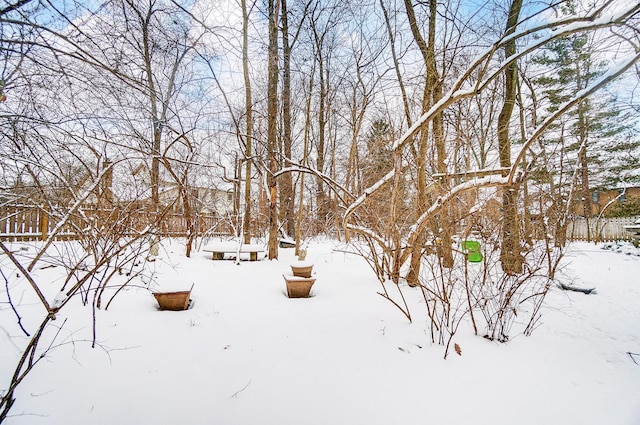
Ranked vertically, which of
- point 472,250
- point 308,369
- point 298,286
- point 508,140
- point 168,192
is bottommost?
point 308,369

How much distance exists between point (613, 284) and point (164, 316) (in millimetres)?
7197

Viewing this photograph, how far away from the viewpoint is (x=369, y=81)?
642 centimetres

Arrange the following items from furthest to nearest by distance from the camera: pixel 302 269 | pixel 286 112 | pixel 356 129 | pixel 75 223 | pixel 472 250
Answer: pixel 286 112, pixel 356 129, pixel 302 269, pixel 472 250, pixel 75 223

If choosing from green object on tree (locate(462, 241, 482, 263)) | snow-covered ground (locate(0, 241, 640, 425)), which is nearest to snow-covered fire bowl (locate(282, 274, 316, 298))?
snow-covered ground (locate(0, 241, 640, 425))

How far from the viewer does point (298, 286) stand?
3.61 meters

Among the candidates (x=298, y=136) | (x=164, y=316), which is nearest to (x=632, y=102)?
(x=164, y=316)

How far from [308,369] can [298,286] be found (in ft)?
5.13

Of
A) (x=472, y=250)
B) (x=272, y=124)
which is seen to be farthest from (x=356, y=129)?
(x=472, y=250)

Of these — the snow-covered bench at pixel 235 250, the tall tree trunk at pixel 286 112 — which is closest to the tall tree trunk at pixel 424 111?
the snow-covered bench at pixel 235 250

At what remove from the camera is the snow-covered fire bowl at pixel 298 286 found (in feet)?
11.8

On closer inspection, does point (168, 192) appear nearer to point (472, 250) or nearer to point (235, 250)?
point (235, 250)

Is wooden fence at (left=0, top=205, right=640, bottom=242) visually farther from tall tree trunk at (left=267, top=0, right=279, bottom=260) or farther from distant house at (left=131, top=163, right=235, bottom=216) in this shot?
tall tree trunk at (left=267, top=0, right=279, bottom=260)

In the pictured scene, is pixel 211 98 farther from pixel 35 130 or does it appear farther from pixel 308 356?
pixel 308 356

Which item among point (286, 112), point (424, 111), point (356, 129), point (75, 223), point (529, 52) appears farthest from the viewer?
point (286, 112)
